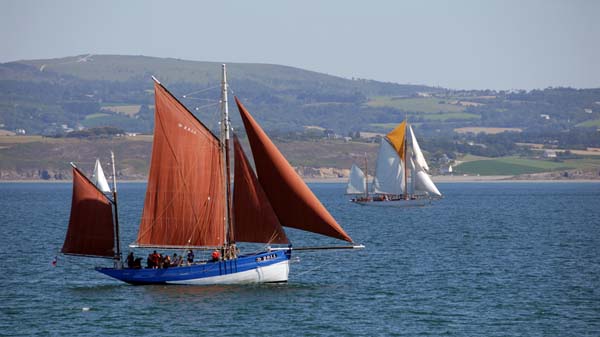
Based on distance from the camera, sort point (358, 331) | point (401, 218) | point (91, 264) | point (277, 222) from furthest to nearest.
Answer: point (401, 218)
point (91, 264)
point (277, 222)
point (358, 331)

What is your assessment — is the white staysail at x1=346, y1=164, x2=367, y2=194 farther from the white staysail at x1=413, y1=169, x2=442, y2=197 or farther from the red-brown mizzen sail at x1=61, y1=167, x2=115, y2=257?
the red-brown mizzen sail at x1=61, y1=167, x2=115, y2=257

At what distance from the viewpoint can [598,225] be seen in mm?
105125

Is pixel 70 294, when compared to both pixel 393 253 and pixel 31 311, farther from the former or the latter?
pixel 393 253

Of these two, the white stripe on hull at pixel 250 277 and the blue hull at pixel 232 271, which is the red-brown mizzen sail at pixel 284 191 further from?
the white stripe on hull at pixel 250 277

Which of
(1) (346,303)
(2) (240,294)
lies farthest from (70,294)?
(1) (346,303)

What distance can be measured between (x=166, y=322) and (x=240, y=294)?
257 inches

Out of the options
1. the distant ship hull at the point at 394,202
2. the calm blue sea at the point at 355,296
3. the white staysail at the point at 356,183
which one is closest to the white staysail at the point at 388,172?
the distant ship hull at the point at 394,202

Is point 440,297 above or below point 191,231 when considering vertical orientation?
below

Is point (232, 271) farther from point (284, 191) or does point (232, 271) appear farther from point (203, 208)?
point (284, 191)

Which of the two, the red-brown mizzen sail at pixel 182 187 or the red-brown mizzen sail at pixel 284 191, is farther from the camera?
the red-brown mizzen sail at pixel 182 187

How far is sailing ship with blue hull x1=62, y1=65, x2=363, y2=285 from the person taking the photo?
5331cm

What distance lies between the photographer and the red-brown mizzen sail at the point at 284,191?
2064 inches

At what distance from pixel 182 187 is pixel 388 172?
296ft

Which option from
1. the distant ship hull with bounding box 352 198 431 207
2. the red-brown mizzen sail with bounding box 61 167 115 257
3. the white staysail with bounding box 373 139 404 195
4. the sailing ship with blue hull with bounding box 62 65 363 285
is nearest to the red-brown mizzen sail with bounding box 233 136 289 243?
the sailing ship with blue hull with bounding box 62 65 363 285
